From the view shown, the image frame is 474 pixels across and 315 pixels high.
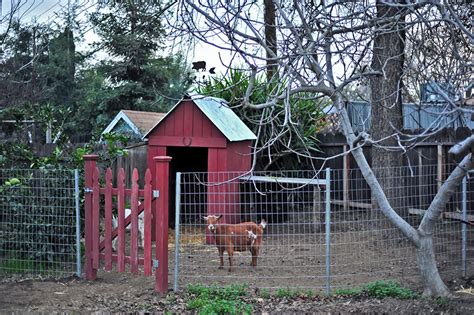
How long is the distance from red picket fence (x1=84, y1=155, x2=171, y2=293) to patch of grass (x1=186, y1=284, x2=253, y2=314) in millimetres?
408

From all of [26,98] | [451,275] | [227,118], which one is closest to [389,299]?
[451,275]

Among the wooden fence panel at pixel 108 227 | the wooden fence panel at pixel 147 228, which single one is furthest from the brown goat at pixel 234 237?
the wooden fence panel at pixel 108 227

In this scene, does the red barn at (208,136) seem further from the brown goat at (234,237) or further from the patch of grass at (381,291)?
the patch of grass at (381,291)

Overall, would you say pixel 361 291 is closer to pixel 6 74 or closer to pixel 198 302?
pixel 198 302

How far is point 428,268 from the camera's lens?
6.10 m

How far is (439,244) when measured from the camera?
7906 mm

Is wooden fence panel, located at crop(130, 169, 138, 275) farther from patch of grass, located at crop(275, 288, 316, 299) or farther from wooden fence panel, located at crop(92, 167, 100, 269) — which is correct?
patch of grass, located at crop(275, 288, 316, 299)

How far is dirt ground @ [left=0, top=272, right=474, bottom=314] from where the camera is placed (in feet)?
19.0

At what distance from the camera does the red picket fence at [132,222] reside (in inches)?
261

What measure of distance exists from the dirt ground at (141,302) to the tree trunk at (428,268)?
18cm

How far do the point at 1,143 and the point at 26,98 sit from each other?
4478 millimetres

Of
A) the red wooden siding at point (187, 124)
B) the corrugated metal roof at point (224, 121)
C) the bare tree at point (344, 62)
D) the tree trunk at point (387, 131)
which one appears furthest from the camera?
the red wooden siding at point (187, 124)

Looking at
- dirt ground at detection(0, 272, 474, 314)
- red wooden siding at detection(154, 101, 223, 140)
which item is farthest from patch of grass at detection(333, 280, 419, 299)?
red wooden siding at detection(154, 101, 223, 140)

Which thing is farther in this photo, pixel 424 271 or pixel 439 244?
pixel 439 244
